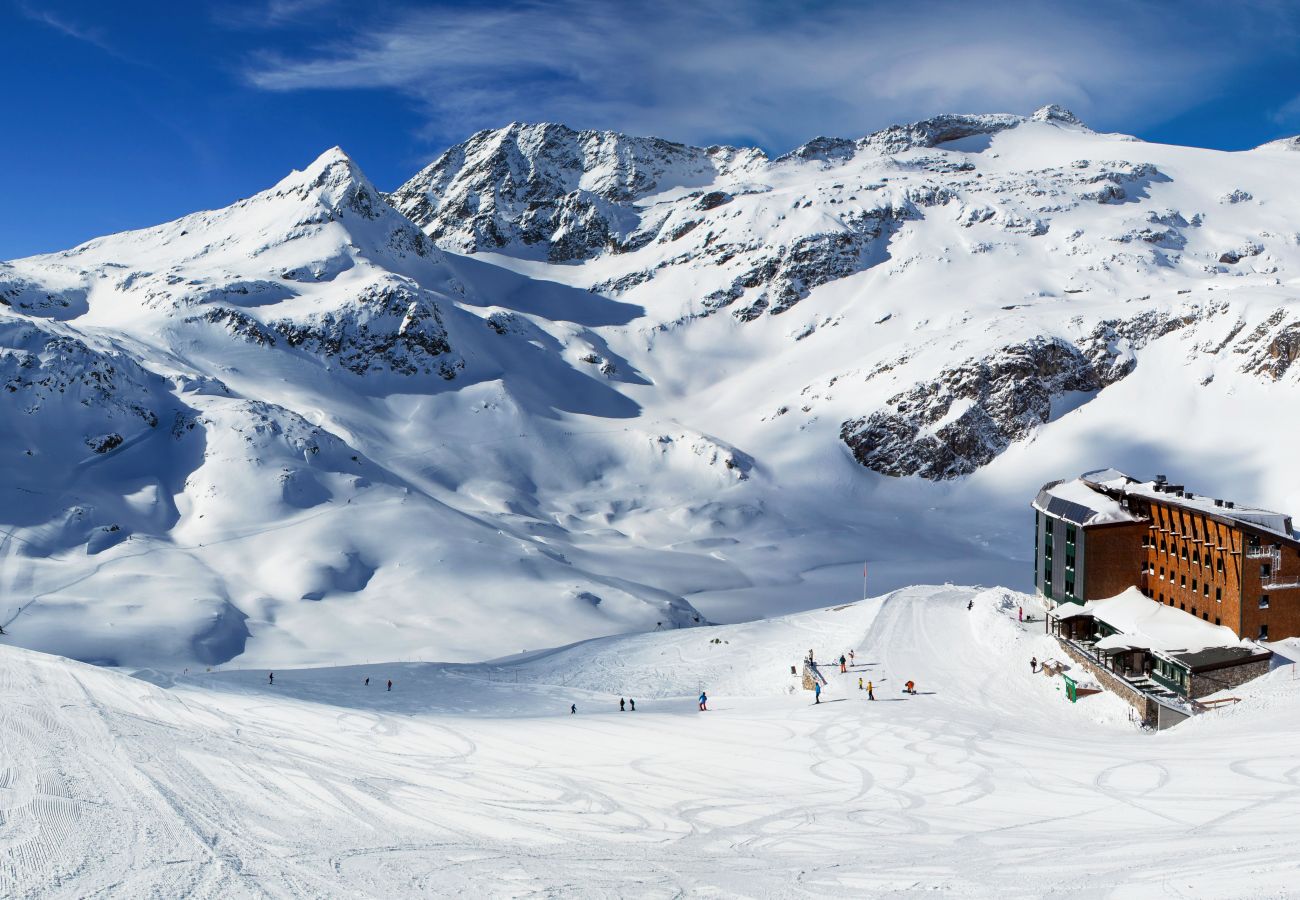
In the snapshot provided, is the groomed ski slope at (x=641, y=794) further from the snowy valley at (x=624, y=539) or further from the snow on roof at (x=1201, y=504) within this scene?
the snow on roof at (x=1201, y=504)

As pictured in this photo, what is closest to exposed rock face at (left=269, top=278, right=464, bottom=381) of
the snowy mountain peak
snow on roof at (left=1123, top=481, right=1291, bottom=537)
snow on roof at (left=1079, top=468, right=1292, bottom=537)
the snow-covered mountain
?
the snow-covered mountain

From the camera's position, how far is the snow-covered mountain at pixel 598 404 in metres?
68.5

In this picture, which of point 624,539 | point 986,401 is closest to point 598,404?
point 624,539

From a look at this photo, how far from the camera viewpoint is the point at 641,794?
22.7 metres

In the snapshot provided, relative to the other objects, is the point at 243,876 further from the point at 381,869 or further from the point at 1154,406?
the point at 1154,406

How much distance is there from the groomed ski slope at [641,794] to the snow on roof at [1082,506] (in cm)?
1201

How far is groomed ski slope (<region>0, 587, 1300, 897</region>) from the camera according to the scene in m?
14.8

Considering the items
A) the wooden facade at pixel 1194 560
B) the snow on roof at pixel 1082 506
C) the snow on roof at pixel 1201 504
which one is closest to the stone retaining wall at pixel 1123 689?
the wooden facade at pixel 1194 560

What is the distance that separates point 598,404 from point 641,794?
117024 mm

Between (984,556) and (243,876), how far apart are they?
84.8 metres

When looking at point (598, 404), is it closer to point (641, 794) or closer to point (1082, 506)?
point (1082, 506)

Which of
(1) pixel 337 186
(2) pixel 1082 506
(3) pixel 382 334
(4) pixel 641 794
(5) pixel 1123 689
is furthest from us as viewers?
(1) pixel 337 186

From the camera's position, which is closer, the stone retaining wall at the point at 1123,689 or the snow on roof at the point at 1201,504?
the stone retaining wall at the point at 1123,689

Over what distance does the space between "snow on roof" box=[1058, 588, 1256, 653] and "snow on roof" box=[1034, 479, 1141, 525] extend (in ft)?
13.3
